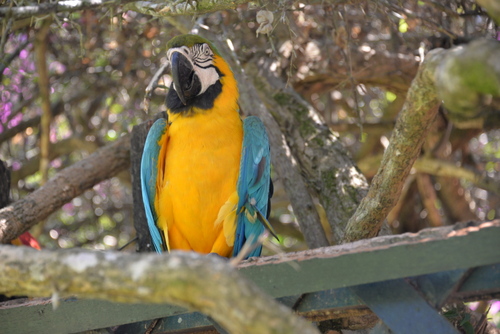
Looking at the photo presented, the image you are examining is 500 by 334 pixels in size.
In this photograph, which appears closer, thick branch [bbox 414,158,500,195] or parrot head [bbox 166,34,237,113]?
parrot head [bbox 166,34,237,113]

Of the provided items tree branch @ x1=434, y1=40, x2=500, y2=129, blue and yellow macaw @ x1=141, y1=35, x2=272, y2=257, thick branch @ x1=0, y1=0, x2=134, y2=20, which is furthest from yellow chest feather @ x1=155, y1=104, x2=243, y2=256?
tree branch @ x1=434, y1=40, x2=500, y2=129

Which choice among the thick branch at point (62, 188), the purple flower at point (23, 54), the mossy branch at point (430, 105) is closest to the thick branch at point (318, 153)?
the mossy branch at point (430, 105)

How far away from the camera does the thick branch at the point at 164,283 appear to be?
45.4 inches

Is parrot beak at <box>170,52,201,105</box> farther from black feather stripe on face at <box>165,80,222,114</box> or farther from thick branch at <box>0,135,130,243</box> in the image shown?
thick branch at <box>0,135,130,243</box>

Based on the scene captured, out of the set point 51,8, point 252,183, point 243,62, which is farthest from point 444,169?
point 51,8

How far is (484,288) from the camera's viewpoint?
5.89 ft

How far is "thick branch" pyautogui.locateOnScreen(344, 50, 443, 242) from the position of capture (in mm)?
1752

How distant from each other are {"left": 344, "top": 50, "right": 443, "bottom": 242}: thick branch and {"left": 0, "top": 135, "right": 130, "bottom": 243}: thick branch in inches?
75.5

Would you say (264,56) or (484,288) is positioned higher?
(484,288)

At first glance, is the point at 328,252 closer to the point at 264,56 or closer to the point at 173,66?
the point at 173,66

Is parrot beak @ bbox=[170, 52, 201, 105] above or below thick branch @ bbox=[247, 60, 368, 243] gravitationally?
above

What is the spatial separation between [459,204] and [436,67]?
4.07 metres

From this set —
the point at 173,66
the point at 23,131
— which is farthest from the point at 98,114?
the point at 173,66

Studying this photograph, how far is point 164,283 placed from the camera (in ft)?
3.99
